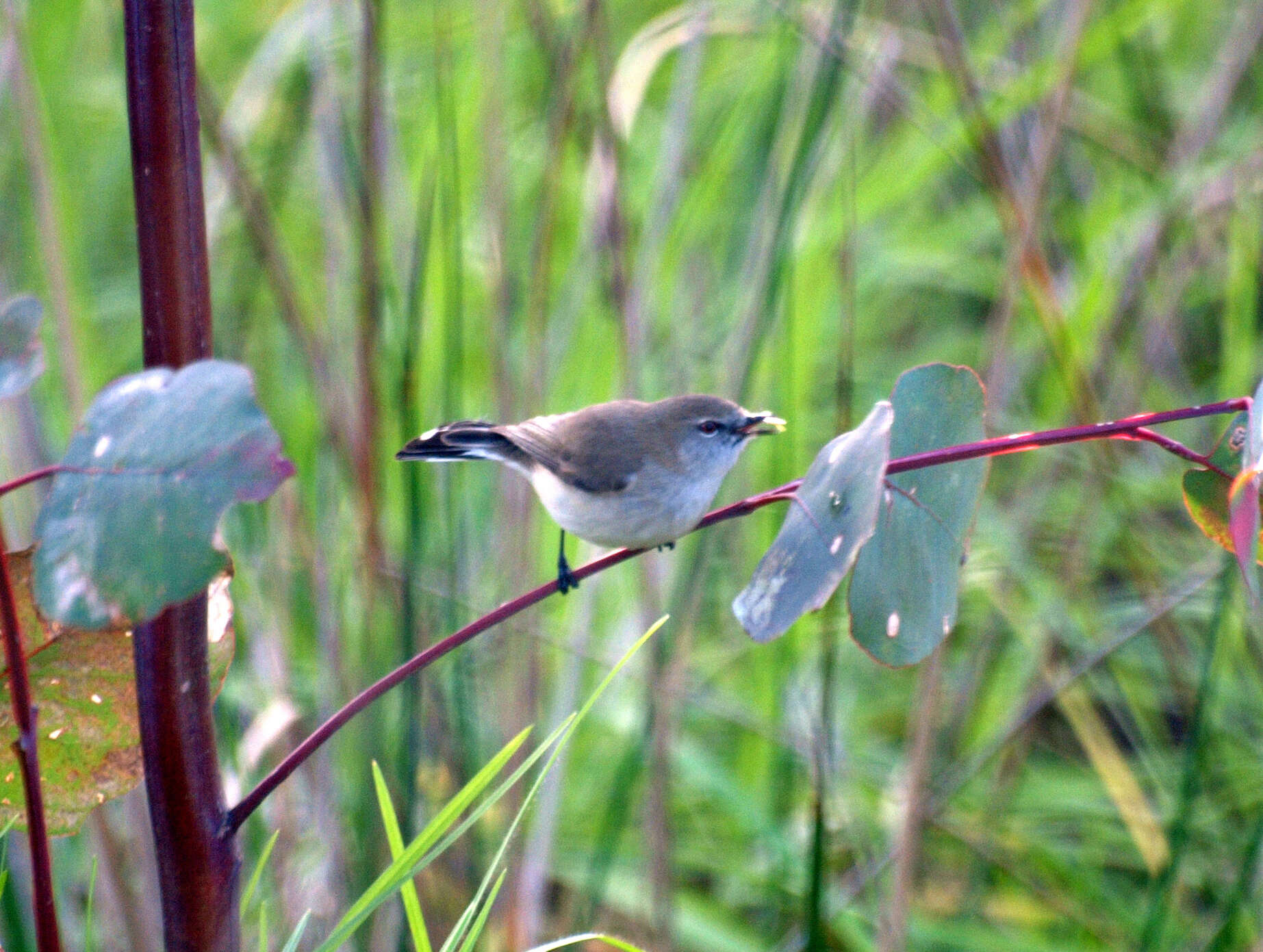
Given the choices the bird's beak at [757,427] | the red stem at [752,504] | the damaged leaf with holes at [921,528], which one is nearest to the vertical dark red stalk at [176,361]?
the red stem at [752,504]

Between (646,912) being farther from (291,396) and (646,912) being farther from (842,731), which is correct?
(291,396)

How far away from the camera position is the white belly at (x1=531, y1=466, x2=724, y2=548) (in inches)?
44.8

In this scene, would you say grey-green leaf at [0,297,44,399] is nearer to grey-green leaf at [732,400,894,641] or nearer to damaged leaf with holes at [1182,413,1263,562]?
grey-green leaf at [732,400,894,641]

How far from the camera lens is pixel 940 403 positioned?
0.60 metres

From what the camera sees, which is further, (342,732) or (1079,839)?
(1079,839)

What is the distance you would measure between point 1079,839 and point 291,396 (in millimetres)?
1364

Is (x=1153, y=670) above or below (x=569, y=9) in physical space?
below

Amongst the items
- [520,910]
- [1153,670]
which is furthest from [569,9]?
[1153,670]

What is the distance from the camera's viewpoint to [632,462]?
120 cm

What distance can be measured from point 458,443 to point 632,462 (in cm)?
27

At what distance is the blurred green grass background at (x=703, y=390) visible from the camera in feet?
3.87

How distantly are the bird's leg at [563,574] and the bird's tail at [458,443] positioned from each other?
0.13 meters

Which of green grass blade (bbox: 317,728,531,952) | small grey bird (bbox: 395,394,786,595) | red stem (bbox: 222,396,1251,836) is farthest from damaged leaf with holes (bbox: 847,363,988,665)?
small grey bird (bbox: 395,394,786,595)

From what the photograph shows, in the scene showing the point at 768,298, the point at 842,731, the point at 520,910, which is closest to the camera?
the point at 768,298
